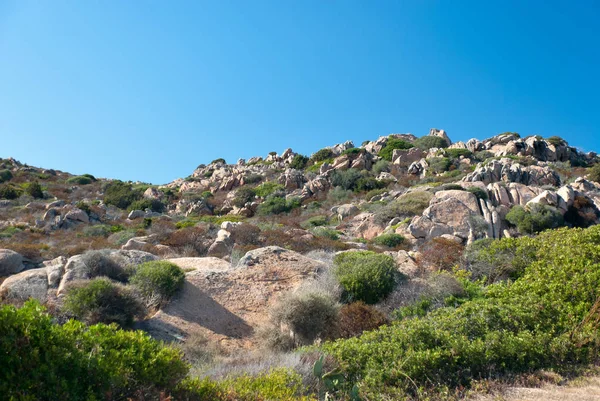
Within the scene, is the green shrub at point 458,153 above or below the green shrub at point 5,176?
above

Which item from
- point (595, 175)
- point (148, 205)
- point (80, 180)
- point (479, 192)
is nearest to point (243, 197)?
point (148, 205)

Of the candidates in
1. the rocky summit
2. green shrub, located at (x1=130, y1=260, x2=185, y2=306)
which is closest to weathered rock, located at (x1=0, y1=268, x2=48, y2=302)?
the rocky summit

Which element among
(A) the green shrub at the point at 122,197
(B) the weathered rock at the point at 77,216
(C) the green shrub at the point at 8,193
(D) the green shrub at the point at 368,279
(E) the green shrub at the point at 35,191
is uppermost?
(A) the green shrub at the point at 122,197

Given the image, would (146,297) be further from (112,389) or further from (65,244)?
(65,244)

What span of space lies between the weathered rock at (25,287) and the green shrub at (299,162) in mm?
41172

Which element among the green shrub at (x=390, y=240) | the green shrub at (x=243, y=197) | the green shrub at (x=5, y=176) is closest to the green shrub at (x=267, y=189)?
the green shrub at (x=243, y=197)

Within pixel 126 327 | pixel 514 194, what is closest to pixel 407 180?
pixel 514 194

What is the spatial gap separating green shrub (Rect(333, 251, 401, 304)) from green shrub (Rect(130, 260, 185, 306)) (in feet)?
13.4

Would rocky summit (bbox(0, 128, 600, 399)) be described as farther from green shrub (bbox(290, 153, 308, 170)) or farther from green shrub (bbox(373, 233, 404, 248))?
green shrub (bbox(290, 153, 308, 170))

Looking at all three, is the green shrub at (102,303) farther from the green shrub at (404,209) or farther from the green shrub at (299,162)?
the green shrub at (299,162)

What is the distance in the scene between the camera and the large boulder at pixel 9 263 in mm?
11639

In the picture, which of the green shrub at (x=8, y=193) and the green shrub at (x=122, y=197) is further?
the green shrub at (x=122, y=197)

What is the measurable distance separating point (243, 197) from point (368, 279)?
26.8m

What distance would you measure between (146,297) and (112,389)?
6.17 metres
